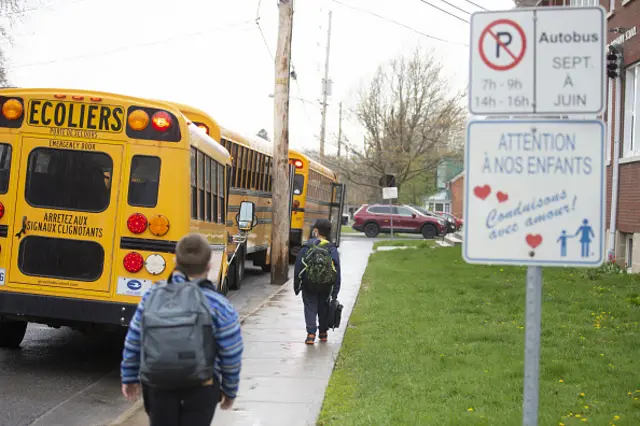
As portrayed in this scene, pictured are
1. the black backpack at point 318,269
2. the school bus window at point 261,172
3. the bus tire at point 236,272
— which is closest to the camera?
the black backpack at point 318,269

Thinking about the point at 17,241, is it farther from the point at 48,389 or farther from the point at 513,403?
the point at 513,403

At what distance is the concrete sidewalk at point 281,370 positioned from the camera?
671 cm

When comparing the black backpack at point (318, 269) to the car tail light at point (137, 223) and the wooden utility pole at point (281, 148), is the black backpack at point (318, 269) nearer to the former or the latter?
the car tail light at point (137, 223)

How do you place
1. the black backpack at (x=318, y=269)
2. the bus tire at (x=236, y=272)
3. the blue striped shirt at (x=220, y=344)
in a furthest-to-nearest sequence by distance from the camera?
the bus tire at (x=236, y=272)
the black backpack at (x=318, y=269)
the blue striped shirt at (x=220, y=344)

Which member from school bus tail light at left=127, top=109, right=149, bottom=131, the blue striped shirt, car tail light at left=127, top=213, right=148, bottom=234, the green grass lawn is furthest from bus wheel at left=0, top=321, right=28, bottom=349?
the blue striped shirt

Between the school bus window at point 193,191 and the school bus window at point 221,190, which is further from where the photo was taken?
the school bus window at point 221,190

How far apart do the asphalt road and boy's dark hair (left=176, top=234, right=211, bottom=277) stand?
323 cm

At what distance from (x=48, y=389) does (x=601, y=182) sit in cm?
573

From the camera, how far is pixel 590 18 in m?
3.78

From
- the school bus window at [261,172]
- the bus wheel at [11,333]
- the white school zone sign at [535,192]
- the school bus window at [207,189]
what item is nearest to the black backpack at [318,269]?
the school bus window at [207,189]

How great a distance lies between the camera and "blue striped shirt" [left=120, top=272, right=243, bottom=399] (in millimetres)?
3977

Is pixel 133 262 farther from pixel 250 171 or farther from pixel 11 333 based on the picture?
pixel 250 171

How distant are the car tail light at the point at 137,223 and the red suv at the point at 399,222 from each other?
34.8 meters

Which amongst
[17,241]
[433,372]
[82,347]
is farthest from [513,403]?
[82,347]
